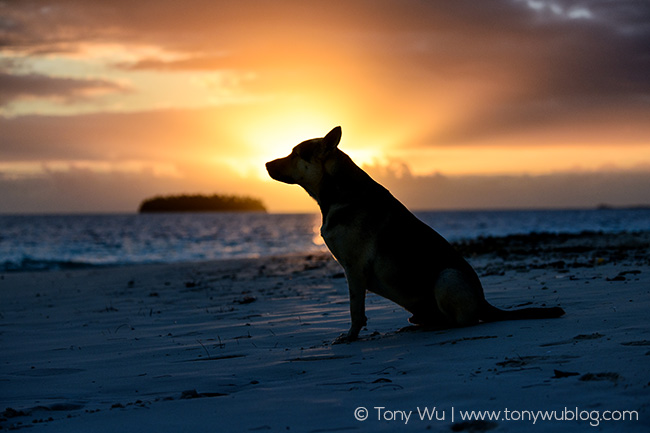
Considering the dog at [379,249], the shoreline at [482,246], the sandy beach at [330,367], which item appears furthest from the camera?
the shoreline at [482,246]

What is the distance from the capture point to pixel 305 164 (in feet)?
20.1

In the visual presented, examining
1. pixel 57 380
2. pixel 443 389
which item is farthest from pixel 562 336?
pixel 57 380

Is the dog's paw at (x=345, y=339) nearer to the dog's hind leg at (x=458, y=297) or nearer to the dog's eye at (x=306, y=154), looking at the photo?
the dog's hind leg at (x=458, y=297)

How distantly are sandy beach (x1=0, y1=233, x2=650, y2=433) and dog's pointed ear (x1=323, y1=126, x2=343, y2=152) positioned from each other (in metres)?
1.89

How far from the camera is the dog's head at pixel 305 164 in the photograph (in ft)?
19.9

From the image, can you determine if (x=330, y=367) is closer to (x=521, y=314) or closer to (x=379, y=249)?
(x=379, y=249)

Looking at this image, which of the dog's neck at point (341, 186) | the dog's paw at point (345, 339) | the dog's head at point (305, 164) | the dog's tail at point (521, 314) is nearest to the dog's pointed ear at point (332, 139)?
the dog's head at point (305, 164)

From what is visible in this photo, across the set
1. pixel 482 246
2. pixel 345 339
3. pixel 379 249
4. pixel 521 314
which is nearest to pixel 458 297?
pixel 521 314

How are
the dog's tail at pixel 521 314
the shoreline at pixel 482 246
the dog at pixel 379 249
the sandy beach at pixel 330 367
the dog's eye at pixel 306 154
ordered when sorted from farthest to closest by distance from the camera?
the shoreline at pixel 482 246
the dog's eye at pixel 306 154
the dog at pixel 379 249
the dog's tail at pixel 521 314
the sandy beach at pixel 330 367

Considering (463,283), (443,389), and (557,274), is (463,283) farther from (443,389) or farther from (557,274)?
(557,274)

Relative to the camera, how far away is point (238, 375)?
488cm

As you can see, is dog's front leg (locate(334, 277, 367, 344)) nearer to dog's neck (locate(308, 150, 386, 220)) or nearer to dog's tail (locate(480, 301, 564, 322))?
dog's neck (locate(308, 150, 386, 220))

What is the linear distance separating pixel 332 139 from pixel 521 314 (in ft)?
8.07


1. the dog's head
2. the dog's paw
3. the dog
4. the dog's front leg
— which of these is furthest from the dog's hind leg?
the dog's head
